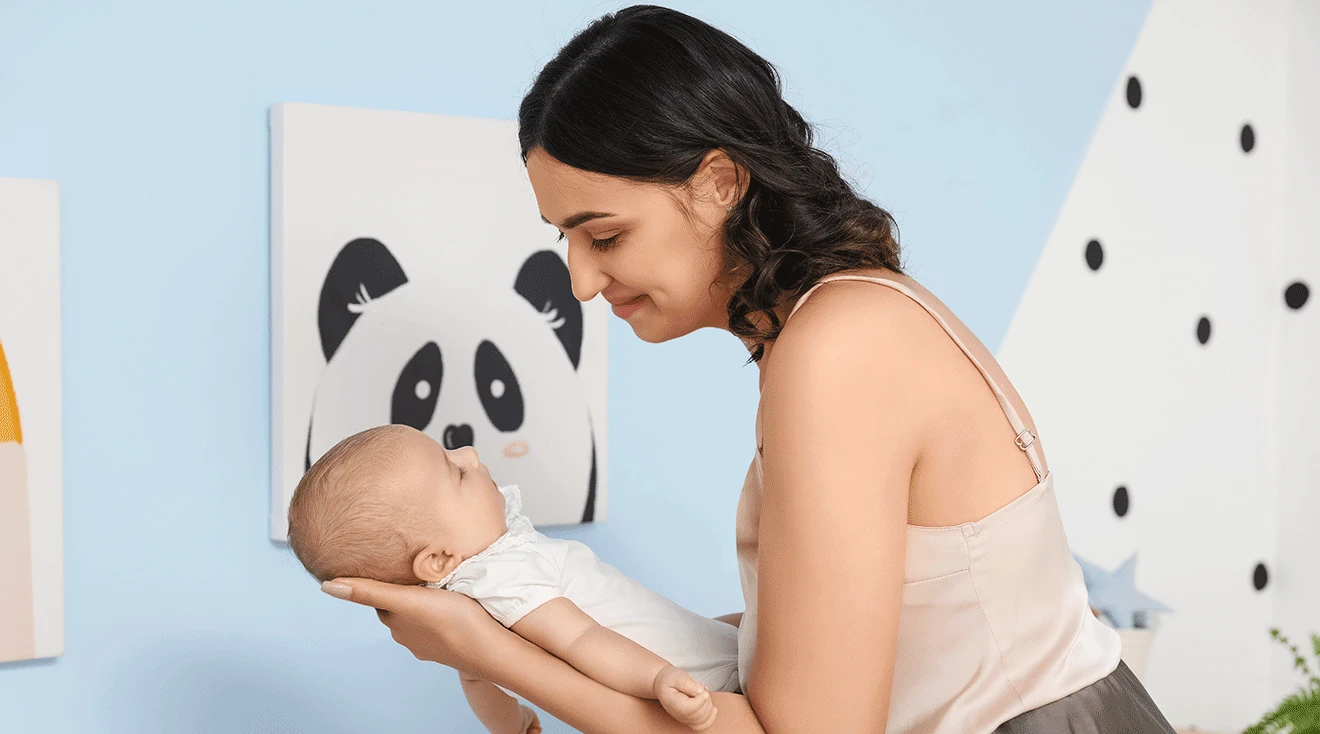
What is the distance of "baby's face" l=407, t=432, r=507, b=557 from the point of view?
1.10 m

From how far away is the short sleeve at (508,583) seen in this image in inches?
42.4

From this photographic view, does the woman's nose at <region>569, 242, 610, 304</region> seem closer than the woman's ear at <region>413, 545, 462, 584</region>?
Yes

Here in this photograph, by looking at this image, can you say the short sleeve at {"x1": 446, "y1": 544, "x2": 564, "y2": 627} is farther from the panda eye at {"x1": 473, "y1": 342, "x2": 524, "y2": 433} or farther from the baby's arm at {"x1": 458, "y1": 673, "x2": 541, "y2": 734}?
the panda eye at {"x1": 473, "y1": 342, "x2": 524, "y2": 433}

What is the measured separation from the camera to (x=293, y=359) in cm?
139

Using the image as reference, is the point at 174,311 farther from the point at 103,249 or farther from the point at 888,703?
the point at 888,703

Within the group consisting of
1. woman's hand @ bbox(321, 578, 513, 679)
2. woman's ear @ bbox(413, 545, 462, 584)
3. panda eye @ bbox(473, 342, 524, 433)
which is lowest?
woman's hand @ bbox(321, 578, 513, 679)

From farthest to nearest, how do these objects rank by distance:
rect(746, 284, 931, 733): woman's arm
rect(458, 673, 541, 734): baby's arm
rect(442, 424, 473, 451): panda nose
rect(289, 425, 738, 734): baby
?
rect(442, 424, 473, 451): panda nose, rect(458, 673, 541, 734): baby's arm, rect(289, 425, 738, 734): baby, rect(746, 284, 931, 733): woman's arm

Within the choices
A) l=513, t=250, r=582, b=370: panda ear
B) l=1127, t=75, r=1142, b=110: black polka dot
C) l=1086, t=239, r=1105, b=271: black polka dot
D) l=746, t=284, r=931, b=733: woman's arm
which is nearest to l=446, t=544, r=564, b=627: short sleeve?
l=746, t=284, r=931, b=733: woman's arm

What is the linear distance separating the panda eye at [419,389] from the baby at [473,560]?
0.31m

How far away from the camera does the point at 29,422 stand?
125cm

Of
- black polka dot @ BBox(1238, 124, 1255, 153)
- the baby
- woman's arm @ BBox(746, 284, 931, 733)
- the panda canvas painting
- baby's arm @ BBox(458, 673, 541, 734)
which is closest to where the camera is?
woman's arm @ BBox(746, 284, 931, 733)

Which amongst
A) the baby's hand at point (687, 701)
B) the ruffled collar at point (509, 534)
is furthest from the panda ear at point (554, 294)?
the baby's hand at point (687, 701)

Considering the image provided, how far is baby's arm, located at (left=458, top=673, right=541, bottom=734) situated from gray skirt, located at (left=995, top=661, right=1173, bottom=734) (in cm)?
56

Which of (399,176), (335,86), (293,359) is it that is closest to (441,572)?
(293,359)
